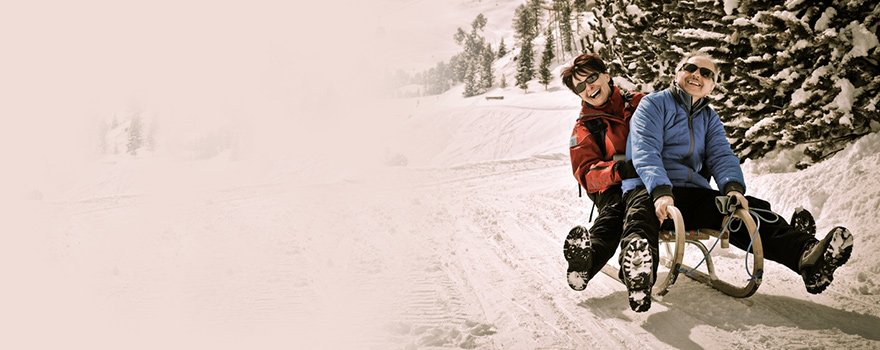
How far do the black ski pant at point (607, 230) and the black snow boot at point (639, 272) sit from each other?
1.04 feet

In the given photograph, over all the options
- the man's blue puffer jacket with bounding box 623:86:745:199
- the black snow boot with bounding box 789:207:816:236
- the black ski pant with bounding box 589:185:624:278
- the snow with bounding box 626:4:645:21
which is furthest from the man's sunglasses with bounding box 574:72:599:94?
the snow with bounding box 626:4:645:21

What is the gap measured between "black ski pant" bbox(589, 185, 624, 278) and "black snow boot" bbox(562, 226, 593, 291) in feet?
0.18

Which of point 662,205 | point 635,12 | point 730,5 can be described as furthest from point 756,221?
point 635,12

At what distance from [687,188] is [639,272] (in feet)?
3.16

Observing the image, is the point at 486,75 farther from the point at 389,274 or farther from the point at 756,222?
the point at 756,222

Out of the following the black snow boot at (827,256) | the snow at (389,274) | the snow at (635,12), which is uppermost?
the snow at (635,12)

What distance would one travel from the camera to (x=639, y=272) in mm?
2805

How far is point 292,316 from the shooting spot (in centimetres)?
388

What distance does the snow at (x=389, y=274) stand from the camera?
294 cm

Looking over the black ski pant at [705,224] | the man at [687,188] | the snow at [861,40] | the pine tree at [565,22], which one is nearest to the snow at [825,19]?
the snow at [861,40]

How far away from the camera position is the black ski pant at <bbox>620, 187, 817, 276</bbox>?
2969mm

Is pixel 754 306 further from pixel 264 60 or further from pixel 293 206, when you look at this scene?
pixel 264 60

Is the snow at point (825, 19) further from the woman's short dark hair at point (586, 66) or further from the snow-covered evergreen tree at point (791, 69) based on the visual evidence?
the woman's short dark hair at point (586, 66)

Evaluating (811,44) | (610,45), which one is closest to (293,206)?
(610,45)
